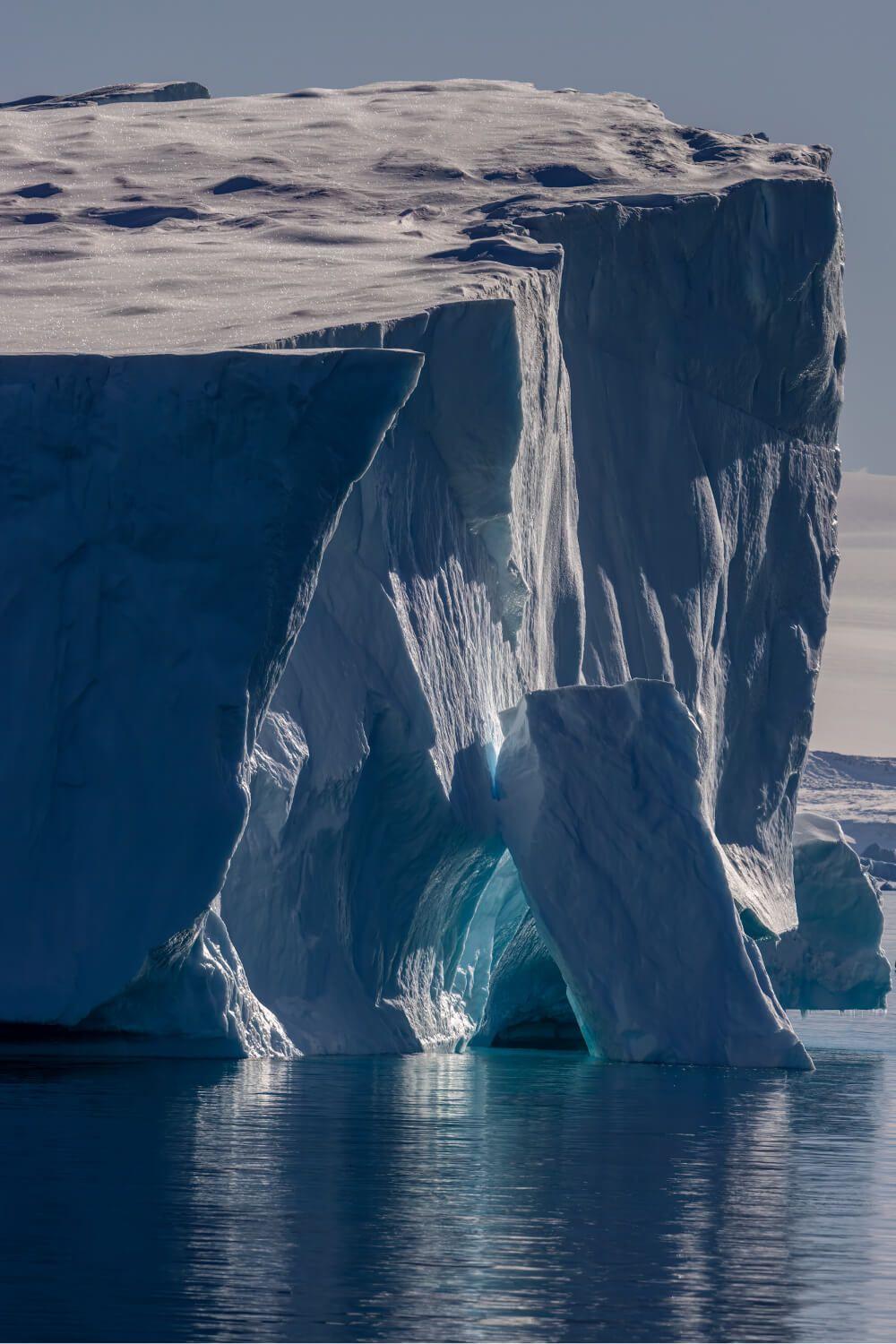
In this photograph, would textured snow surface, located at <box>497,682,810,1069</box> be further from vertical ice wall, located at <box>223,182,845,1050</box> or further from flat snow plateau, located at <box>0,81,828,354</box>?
flat snow plateau, located at <box>0,81,828,354</box>

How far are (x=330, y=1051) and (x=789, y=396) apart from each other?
37.0ft

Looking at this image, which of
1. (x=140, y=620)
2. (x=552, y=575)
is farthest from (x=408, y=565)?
(x=552, y=575)

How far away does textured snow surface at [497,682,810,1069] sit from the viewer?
18.0 meters

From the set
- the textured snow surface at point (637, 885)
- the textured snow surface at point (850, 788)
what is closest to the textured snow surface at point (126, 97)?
the textured snow surface at point (637, 885)

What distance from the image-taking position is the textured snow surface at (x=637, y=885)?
1798 cm

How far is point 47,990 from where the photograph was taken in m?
15.1

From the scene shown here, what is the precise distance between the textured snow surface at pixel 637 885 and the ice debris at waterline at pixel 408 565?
3cm

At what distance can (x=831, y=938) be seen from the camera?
3378cm

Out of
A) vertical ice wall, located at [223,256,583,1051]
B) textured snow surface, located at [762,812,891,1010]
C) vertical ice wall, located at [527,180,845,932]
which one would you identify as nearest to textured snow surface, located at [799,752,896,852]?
textured snow surface, located at [762,812,891,1010]

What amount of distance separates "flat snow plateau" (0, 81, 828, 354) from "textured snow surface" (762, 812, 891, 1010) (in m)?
10.6

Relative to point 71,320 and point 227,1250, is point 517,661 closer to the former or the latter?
point 71,320

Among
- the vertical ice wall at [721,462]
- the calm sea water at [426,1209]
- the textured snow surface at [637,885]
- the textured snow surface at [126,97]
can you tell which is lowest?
the calm sea water at [426,1209]

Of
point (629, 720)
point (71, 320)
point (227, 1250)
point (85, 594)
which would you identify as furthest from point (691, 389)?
point (227, 1250)

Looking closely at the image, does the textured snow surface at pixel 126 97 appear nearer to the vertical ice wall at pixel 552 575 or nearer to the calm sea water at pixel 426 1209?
the vertical ice wall at pixel 552 575
